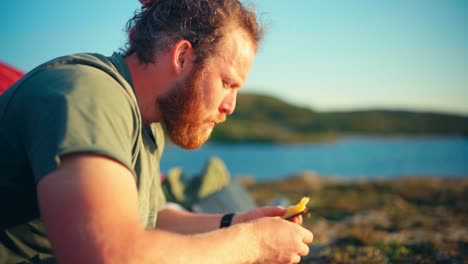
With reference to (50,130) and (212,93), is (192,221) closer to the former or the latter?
(212,93)

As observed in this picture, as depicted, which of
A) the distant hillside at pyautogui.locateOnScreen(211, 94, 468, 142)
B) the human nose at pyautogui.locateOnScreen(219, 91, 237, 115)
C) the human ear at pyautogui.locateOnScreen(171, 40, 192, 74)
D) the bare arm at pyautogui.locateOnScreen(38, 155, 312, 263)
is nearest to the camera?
the bare arm at pyautogui.locateOnScreen(38, 155, 312, 263)

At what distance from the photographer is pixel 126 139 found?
1938mm

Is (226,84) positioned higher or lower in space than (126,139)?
higher

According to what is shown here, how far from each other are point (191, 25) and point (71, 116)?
1340mm

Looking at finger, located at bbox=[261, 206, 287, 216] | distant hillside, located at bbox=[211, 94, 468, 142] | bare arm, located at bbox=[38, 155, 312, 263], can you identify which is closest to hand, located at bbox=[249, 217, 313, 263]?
bare arm, located at bbox=[38, 155, 312, 263]

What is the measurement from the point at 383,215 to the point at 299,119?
155416 millimetres

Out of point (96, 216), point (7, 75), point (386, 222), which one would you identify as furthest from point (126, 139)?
point (386, 222)

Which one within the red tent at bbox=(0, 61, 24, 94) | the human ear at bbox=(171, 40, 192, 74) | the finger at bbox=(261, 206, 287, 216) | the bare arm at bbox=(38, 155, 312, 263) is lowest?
the finger at bbox=(261, 206, 287, 216)

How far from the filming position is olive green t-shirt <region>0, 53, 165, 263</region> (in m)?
1.69

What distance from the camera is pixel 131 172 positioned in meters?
1.85

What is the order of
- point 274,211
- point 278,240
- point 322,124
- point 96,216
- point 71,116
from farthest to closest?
point 322,124 < point 274,211 < point 278,240 < point 71,116 < point 96,216

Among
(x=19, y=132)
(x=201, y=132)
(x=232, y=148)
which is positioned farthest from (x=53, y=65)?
(x=232, y=148)

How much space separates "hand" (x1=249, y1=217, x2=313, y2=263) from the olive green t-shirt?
0.80m

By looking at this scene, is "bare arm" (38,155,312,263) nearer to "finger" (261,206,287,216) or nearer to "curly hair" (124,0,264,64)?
"curly hair" (124,0,264,64)
